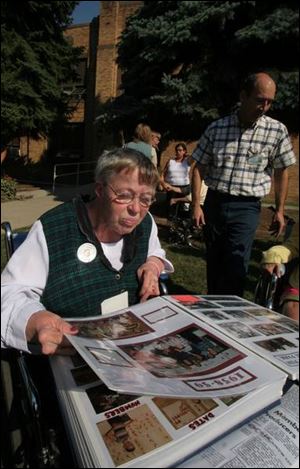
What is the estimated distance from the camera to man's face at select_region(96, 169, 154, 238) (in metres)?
1.08

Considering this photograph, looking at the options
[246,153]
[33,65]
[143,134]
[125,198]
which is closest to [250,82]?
[246,153]

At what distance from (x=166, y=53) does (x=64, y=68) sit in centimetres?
257

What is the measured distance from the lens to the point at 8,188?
77cm

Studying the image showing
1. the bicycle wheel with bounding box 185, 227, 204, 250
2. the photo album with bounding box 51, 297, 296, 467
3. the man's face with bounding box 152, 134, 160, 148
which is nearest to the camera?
the photo album with bounding box 51, 297, 296, 467

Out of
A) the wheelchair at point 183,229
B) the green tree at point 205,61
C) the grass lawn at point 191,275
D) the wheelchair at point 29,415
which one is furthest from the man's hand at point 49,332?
the grass lawn at point 191,275

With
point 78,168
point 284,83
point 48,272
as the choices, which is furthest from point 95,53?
point 284,83

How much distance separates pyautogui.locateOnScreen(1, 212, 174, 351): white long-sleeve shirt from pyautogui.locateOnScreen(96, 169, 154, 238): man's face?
0.33ft

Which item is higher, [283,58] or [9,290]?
[283,58]

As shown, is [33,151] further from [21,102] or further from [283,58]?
[283,58]

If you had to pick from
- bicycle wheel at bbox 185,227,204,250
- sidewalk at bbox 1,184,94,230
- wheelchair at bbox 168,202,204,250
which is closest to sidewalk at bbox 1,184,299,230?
sidewalk at bbox 1,184,94,230

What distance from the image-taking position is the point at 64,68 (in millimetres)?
801

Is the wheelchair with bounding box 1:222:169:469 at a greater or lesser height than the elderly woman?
lesser

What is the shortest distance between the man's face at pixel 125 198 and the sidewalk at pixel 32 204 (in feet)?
0.26

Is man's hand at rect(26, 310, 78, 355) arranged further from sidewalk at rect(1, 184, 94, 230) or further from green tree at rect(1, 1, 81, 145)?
green tree at rect(1, 1, 81, 145)
